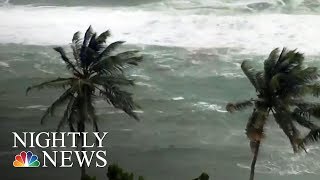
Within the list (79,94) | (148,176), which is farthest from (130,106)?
(148,176)

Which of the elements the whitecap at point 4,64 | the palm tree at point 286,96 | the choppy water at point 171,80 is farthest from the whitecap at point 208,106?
the palm tree at point 286,96

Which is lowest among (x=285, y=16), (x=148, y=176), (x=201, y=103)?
(x=148, y=176)

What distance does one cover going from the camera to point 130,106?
56.0ft

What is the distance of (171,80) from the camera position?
3022 cm

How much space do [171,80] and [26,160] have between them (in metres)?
10.6

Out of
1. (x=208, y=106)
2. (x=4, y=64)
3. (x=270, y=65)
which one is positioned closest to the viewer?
(x=270, y=65)

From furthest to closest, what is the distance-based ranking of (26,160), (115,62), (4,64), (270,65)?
(4,64) → (26,160) → (270,65) → (115,62)

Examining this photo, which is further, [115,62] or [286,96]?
[115,62]

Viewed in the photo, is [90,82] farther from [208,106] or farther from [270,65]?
[208,106]

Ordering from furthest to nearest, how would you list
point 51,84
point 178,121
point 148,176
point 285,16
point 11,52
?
point 285,16 < point 11,52 < point 178,121 < point 148,176 < point 51,84

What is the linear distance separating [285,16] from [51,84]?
21.5 meters

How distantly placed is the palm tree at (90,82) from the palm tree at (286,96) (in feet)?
12.8

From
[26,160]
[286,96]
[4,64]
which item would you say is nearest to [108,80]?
[286,96]

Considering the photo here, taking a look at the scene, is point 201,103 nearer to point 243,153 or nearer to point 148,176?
point 243,153
